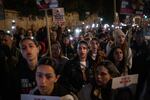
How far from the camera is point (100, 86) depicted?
587 cm

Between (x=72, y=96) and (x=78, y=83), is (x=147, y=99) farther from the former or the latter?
(x=78, y=83)

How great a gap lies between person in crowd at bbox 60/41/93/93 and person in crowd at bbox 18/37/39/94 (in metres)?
0.66

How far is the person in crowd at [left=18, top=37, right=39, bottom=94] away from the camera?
20.9 ft

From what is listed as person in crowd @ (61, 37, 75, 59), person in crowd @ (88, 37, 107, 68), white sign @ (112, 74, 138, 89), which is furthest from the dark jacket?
person in crowd @ (61, 37, 75, 59)

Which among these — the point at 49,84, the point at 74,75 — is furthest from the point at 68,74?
the point at 49,84

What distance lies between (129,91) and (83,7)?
1627 inches

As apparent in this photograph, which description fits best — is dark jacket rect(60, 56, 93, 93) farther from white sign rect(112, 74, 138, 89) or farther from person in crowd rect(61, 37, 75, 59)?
person in crowd rect(61, 37, 75, 59)

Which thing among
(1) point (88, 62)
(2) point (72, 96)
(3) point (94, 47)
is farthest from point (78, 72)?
(3) point (94, 47)

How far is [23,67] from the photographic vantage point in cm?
666

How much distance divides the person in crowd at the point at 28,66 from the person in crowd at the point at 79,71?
66cm

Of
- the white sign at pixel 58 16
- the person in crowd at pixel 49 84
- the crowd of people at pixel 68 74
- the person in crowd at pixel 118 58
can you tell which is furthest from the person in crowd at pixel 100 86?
the white sign at pixel 58 16

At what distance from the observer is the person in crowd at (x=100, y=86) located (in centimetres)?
582

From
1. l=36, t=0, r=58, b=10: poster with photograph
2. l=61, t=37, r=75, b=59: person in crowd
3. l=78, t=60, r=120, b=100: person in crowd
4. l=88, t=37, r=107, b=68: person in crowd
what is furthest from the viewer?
l=61, t=37, r=75, b=59: person in crowd

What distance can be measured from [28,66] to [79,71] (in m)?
1.49
